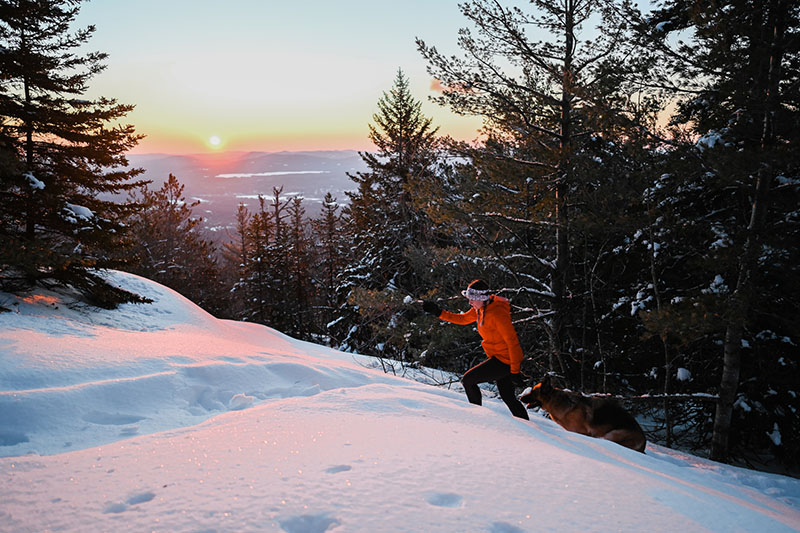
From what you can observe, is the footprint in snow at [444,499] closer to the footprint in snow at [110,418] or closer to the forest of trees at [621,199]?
the footprint in snow at [110,418]

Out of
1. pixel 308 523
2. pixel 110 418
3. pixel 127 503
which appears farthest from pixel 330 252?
pixel 308 523

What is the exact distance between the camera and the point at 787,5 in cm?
625

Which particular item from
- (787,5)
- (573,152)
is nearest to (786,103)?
(787,5)

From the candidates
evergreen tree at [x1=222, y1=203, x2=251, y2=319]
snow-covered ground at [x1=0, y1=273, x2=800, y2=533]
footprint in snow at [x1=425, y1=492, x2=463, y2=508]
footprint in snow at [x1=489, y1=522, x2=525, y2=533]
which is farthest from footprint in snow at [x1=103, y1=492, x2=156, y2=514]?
evergreen tree at [x1=222, y1=203, x2=251, y2=319]

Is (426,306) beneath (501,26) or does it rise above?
beneath

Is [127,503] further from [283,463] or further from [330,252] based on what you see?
[330,252]

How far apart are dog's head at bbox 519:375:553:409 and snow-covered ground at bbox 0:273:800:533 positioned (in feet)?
5.05

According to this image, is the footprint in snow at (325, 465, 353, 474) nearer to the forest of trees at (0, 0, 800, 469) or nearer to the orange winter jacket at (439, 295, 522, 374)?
the orange winter jacket at (439, 295, 522, 374)

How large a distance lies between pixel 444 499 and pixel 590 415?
15.8ft

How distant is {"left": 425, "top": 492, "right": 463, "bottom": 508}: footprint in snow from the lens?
7.25ft

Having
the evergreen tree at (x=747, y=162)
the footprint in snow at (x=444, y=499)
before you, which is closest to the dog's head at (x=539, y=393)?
the evergreen tree at (x=747, y=162)

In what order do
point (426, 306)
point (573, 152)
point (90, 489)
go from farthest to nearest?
point (573, 152) → point (426, 306) → point (90, 489)

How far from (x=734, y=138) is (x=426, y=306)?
595cm

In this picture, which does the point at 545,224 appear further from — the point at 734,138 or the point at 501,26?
the point at 501,26
